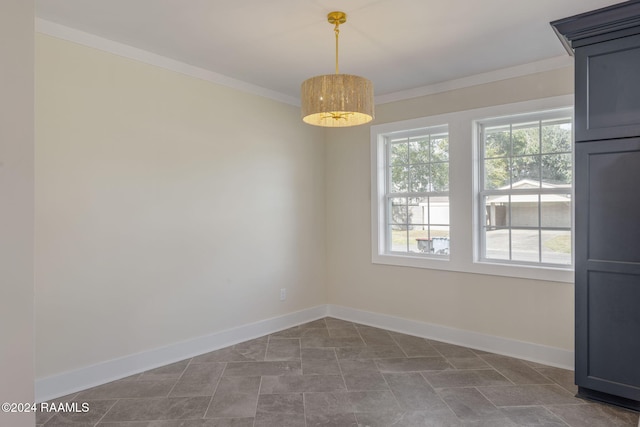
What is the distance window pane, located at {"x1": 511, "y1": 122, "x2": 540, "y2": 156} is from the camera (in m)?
3.51

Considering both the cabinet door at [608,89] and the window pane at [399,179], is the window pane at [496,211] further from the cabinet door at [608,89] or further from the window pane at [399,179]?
the cabinet door at [608,89]

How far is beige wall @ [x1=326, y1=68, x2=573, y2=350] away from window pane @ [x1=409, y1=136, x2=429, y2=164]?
0.93 feet

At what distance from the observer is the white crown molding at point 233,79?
9.16 ft

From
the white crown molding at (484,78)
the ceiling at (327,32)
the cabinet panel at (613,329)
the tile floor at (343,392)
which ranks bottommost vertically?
the tile floor at (343,392)

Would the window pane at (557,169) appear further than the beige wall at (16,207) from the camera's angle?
Yes

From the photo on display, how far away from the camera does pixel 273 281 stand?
4262 mm

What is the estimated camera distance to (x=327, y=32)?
9.30 ft

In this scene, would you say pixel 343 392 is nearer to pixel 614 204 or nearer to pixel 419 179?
pixel 614 204

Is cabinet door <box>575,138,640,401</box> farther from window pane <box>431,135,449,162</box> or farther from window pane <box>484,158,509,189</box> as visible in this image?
window pane <box>431,135,449,162</box>

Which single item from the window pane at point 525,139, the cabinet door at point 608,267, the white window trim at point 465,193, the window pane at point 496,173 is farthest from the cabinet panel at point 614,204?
the window pane at point 496,173


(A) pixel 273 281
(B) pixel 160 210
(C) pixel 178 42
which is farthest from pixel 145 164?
(A) pixel 273 281

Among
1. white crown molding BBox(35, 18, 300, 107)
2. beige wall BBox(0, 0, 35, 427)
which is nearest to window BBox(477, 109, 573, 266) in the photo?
white crown molding BBox(35, 18, 300, 107)

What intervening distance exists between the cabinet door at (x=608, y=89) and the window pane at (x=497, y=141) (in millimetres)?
1023

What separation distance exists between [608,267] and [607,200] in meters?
0.44
